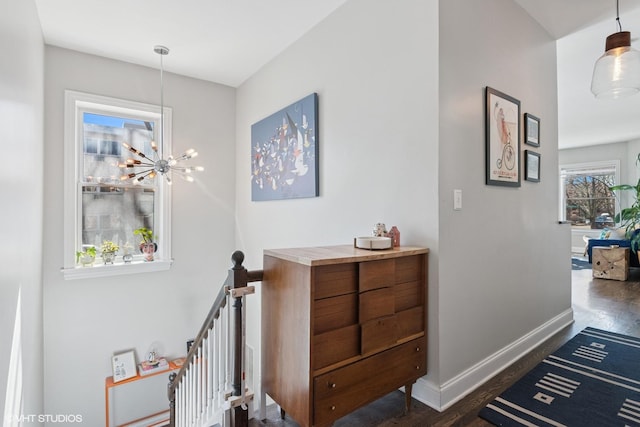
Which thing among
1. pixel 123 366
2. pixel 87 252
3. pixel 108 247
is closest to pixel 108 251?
pixel 108 247

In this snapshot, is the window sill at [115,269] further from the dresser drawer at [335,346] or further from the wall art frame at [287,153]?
the dresser drawer at [335,346]

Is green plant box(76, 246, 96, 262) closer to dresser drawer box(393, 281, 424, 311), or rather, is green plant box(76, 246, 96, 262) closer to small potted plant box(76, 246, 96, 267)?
small potted plant box(76, 246, 96, 267)

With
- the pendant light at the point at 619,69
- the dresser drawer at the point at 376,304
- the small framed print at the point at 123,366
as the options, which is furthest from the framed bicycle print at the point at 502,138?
the small framed print at the point at 123,366

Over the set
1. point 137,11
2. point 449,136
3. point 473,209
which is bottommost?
point 473,209

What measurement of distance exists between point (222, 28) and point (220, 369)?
2.74 meters

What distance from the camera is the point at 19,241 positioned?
1886 millimetres

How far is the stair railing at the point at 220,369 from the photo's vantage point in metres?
1.77

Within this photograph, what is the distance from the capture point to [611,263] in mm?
5355

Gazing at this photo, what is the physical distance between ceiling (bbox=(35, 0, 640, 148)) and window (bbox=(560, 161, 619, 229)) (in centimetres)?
522

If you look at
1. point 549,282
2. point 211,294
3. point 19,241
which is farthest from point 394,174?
point 211,294

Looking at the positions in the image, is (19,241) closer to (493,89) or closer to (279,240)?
(279,240)

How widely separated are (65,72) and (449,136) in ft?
12.1

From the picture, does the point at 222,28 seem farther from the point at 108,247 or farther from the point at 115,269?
the point at 115,269

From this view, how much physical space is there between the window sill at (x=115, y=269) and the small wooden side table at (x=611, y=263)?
6.51 m
